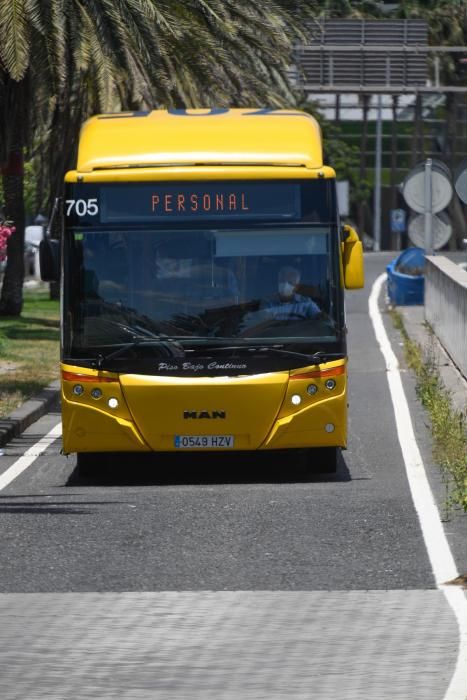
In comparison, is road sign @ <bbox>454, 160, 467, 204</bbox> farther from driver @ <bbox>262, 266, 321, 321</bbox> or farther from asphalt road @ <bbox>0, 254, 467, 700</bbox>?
driver @ <bbox>262, 266, 321, 321</bbox>

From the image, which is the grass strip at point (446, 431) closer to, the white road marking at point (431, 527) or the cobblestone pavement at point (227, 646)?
the white road marking at point (431, 527)

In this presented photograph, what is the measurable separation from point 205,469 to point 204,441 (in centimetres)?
129

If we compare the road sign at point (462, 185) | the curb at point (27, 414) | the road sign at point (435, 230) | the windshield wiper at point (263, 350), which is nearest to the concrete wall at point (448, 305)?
the road sign at point (435, 230)

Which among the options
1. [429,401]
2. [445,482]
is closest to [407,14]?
[429,401]

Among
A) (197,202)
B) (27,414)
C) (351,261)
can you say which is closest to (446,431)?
(351,261)

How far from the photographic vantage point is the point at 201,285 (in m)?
13.6

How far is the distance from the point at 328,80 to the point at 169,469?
53.9 metres

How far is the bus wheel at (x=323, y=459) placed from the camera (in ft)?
46.1

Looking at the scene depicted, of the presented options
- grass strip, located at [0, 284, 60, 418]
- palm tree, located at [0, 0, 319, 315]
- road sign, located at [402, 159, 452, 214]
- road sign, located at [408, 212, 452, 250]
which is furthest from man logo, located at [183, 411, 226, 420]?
road sign, located at [408, 212, 452, 250]

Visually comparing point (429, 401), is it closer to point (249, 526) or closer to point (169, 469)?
point (169, 469)

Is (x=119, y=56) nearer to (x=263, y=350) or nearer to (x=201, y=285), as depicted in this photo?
(x=201, y=285)

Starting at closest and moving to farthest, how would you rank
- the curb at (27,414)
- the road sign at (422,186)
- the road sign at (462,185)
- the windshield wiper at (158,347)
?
1. the windshield wiper at (158,347)
2. the curb at (27,414)
3. the road sign at (462,185)
4. the road sign at (422,186)

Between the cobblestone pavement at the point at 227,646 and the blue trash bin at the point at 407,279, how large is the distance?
30.6m

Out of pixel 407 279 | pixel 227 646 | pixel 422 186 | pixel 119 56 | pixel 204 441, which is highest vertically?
pixel 119 56
